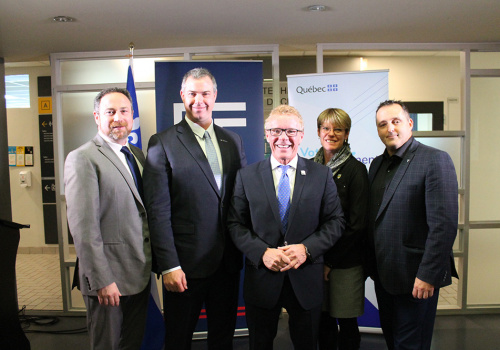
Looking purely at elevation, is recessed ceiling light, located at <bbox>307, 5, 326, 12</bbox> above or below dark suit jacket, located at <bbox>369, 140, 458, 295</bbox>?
above

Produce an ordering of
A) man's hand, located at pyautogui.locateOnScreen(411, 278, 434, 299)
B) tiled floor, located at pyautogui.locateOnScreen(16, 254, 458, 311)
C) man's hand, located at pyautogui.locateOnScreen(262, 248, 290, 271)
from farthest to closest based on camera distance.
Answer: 1. tiled floor, located at pyautogui.locateOnScreen(16, 254, 458, 311)
2. man's hand, located at pyautogui.locateOnScreen(411, 278, 434, 299)
3. man's hand, located at pyautogui.locateOnScreen(262, 248, 290, 271)

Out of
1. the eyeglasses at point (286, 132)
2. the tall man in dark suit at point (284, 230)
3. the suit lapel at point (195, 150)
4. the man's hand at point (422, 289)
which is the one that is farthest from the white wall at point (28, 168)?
the man's hand at point (422, 289)

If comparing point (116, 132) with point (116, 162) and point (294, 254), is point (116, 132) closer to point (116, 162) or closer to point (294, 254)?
point (116, 162)

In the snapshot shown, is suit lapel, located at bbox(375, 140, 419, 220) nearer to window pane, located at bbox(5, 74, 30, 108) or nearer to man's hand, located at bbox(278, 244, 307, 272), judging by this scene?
man's hand, located at bbox(278, 244, 307, 272)

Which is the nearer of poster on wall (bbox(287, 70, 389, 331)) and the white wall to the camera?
poster on wall (bbox(287, 70, 389, 331))

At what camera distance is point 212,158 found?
6.55 ft

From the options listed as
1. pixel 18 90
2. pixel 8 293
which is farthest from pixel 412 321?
pixel 18 90

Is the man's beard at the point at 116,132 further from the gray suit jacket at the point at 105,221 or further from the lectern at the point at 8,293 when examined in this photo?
the lectern at the point at 8,293

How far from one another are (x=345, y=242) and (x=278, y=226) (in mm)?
485

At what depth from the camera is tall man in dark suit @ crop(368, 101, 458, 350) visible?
6.00ft

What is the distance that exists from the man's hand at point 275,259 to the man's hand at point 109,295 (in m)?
0.74

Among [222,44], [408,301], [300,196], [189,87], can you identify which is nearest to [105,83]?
[222,44]

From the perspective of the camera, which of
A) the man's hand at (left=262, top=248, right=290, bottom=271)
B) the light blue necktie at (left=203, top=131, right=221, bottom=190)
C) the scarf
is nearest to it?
the man's hand at (left=262, top=248, right=290, bottom=271)

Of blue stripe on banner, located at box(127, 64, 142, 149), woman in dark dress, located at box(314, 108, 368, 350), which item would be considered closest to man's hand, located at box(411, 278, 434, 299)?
woman in dark dress, located at box(314, 108, 368, 350)
